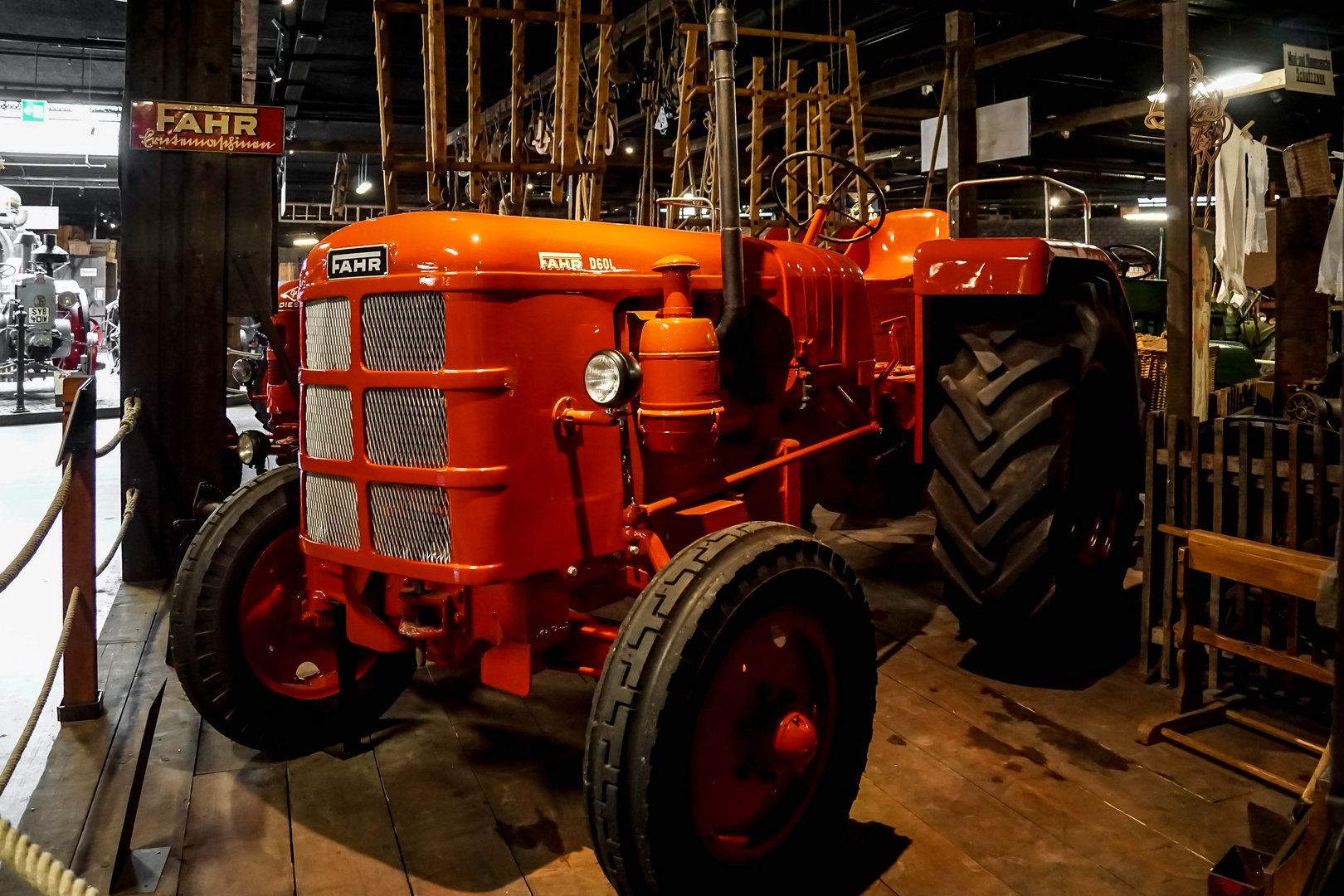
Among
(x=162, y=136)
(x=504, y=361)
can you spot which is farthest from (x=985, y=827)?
(x=162, y=136)

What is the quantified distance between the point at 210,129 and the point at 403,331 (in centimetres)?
287

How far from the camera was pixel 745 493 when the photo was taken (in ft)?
8.95

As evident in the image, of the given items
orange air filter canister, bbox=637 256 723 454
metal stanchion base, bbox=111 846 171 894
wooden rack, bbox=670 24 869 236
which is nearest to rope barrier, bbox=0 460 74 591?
metal stanchion base, bbox=111 846 171 894

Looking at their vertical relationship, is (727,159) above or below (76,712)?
above

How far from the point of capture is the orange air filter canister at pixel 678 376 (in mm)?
2035

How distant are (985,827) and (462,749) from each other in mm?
1326

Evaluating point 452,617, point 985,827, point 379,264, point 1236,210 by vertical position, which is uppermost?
point 1236,210

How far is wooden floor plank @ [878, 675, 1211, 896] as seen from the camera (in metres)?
2.03

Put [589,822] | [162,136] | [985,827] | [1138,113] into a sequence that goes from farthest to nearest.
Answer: [1138,113], [162,136], [985,827], [589,822]

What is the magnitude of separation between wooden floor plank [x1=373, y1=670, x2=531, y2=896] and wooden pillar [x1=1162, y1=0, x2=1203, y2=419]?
2.30 metres

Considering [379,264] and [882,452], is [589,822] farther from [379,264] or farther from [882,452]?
[882,452]

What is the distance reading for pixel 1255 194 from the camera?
6.02 meters

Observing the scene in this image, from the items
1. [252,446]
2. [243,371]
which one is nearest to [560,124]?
[252,446]

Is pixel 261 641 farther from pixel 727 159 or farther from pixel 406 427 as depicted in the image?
pixel 727 159
